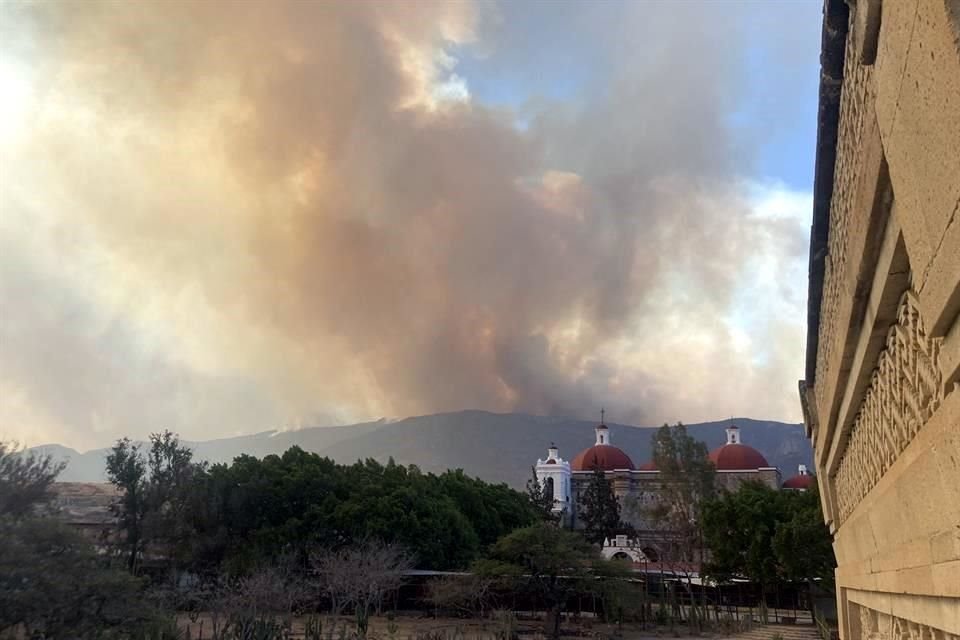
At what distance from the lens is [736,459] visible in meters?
47.6

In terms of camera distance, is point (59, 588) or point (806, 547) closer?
point (59, 588)

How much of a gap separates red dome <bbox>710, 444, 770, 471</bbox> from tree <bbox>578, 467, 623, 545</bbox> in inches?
310

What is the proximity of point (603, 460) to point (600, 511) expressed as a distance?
7.73 metres

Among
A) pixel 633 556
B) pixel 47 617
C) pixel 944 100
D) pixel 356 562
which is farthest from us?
pixel 633 556

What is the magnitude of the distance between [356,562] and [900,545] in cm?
2124

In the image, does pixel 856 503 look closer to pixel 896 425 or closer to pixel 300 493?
pixel 896 425

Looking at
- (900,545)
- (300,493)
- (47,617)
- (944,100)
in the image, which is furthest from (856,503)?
(300,493)

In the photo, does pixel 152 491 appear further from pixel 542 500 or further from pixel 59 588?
pixel 542 500

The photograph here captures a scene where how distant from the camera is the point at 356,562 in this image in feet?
73.5

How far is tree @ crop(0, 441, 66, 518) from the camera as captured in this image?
58.6 ft

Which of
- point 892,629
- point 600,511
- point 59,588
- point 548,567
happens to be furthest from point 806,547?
point 892,629

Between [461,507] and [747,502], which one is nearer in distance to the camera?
[747,502]

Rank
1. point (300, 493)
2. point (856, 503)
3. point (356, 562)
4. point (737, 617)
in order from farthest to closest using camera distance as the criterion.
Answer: point (300, 493) < point (737, 617) < point (356, 562) < point (856, 503)

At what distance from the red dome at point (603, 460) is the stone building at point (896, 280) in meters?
46.4
